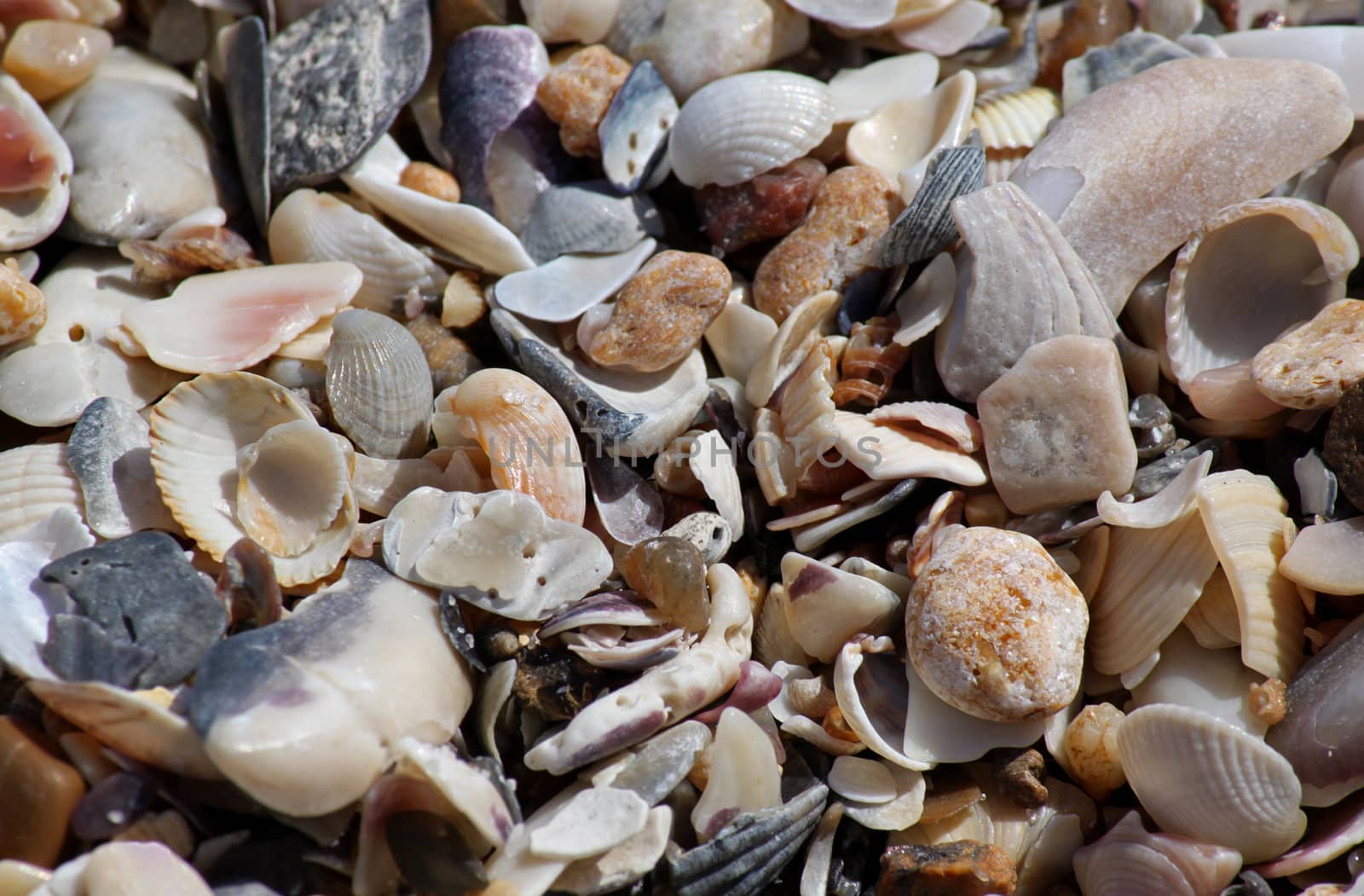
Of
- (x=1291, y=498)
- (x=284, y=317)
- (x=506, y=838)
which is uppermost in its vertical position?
(x=284, y=317)

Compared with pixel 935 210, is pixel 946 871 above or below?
below

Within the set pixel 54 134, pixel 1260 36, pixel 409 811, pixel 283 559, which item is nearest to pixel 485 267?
pixel 283 559

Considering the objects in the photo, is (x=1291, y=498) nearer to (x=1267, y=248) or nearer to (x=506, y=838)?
(x=1267, y=248)

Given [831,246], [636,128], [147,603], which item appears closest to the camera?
[147,603]

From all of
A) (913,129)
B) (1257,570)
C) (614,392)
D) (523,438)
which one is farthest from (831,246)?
(1257,570)

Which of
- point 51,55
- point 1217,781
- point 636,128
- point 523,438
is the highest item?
point 51,55

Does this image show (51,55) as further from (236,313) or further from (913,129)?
(913,129)
